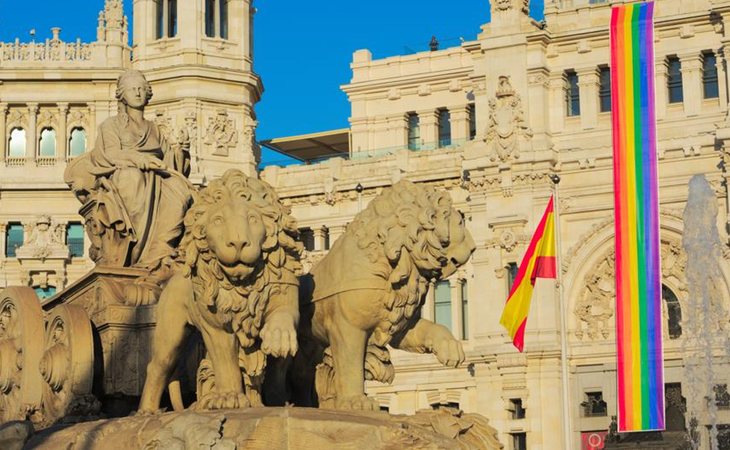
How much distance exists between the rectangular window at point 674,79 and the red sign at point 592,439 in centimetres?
1125

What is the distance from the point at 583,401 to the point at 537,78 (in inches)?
429

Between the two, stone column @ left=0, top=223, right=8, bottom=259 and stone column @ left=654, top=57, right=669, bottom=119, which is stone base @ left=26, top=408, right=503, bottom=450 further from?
stone column @ left=0, top=223, right=8, bottom=259

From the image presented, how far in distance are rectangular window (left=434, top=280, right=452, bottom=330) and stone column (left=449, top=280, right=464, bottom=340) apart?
0.45 m

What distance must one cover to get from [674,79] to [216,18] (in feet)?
58.0

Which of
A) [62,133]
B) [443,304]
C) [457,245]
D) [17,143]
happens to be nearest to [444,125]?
[443,304]

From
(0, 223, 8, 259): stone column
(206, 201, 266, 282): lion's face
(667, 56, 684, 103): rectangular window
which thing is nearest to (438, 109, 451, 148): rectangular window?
(667, 56, 684, 103): rectangular window

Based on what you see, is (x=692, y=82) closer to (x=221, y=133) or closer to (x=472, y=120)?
(x=472, y=120)

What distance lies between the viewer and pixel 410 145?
213 feet

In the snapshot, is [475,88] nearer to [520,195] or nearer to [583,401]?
[520,195]

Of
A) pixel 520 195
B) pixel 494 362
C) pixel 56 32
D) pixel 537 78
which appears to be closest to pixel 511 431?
pixel 494 362

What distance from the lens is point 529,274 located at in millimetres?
46250

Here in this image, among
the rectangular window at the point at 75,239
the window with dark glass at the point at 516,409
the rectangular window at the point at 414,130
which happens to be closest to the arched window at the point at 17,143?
the rectangular window at the point at 75,239

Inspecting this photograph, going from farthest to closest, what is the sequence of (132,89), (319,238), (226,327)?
1. (319,238)
2. (132,89)
3. (226,327)


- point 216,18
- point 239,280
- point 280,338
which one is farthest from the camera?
point 216,18
